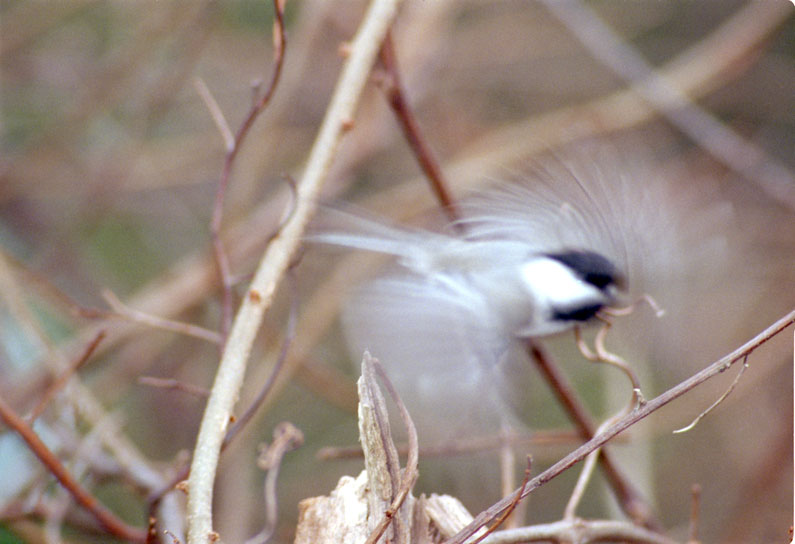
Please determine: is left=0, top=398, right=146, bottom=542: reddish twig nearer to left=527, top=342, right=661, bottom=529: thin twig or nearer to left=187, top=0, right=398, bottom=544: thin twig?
left=187, top=0, right=398, bottom=544: thin twig

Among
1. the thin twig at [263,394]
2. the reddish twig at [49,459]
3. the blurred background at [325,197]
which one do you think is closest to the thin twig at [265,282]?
the thin twig at [263,394]

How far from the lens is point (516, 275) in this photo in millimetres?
575

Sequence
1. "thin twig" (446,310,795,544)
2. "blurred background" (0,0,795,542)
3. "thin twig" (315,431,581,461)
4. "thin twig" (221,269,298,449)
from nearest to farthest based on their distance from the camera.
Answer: "thin twig" (446,310,795,544) < "thin twig" (221,269,298,449) < "thin twig" (315,431,581,461) < "blurred background" (0,0,795,542)

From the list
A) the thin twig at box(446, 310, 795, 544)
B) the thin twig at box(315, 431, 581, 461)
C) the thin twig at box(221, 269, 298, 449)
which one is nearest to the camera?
the thin twig at box(446, 310, 795, 544)

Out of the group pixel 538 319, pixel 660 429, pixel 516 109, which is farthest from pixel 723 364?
pixel 516 109

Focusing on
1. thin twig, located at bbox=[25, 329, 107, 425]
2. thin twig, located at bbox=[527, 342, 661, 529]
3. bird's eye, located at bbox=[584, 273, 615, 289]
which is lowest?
thin twig, located at bbox=[527, 342, 661, 529]

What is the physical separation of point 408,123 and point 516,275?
25 centimetres

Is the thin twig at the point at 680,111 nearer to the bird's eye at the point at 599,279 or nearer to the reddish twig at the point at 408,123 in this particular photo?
the reddish twig at the point at 408,123

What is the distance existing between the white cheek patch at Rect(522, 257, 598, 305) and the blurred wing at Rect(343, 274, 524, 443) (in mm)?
A: 39

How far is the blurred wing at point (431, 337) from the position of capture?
558 mm

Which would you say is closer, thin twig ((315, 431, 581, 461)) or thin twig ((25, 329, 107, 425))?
thin twig ((25, 329, 107, 425))

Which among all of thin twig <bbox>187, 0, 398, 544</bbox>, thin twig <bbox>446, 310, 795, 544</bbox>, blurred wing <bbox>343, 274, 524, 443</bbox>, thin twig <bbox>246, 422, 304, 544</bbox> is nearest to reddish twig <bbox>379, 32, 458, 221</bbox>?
thin twig <bbox>187, 0, 398, 544</bbox>

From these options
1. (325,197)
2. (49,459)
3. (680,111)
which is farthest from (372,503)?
(680,111)

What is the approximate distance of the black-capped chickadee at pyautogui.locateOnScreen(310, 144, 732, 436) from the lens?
1.84ft
